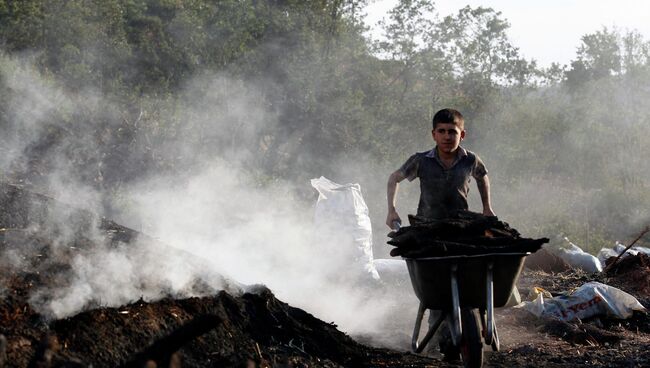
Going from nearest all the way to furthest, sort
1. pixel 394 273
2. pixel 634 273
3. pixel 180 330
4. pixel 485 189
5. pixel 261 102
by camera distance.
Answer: pixel 180 330 → pixel 485 189 → pixel 394 273 → pixel 634 273 → pixel 261 102

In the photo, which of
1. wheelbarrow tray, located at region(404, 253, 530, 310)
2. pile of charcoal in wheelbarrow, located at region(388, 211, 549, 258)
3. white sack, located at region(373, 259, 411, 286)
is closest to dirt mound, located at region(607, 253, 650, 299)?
white sack, located at region(373, 259, 411, 286)

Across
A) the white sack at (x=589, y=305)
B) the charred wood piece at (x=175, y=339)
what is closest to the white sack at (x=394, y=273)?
the white sack at (x=589, y=305)

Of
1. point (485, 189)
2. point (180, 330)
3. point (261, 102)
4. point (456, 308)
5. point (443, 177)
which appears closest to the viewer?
point (180, 330)

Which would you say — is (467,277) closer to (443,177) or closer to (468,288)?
(468,288)

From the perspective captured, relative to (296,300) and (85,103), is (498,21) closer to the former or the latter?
(85,103)

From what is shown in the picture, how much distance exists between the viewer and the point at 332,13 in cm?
1788

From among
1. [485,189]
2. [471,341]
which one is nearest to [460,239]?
[471,341]

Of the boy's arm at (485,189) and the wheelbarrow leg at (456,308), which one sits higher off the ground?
the boy's arm at (485,189)

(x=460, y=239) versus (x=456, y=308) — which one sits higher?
(x=460, y=239)

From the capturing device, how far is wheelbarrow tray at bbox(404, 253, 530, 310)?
4.07 metres

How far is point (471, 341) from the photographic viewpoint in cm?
413

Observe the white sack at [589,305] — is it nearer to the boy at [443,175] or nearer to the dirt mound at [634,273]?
the dirt mound at [634,273]

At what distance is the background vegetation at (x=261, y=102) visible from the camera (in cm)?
1340

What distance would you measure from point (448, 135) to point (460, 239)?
1.10 metres
